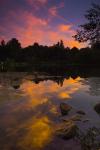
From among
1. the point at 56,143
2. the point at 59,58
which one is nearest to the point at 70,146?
the point at 56,143

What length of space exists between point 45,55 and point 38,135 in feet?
408

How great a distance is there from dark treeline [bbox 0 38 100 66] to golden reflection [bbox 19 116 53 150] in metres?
107

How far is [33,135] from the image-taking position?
11055 millimetres

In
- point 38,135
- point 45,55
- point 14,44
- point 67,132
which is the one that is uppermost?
point 14,44

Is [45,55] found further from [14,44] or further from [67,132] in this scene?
[67,132]

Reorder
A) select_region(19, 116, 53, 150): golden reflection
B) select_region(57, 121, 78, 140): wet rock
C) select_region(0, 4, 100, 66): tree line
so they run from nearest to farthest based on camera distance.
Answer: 1. select_region(19, 116, 53, 150): golden reflection
2. select_region(57, 121, 78, 140): wet rock
3. select_region(0, 4, 100, 66): tree line

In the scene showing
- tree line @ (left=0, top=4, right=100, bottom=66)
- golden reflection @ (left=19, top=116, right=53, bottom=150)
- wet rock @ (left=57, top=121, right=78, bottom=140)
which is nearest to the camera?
golden reflection @ (left=19, top=116, right=53, bottom=150)

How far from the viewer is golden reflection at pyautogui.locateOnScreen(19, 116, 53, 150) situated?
32.5 feet

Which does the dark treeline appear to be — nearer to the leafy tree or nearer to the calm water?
the leafy tree

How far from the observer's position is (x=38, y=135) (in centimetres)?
1113

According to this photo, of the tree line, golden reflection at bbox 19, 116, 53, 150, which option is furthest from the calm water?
the tree line

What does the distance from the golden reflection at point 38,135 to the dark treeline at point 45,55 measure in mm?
106668

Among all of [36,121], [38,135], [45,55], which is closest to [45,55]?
[45,55]

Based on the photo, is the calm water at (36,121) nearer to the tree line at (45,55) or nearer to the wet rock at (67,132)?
the wet rock at (67,132)
